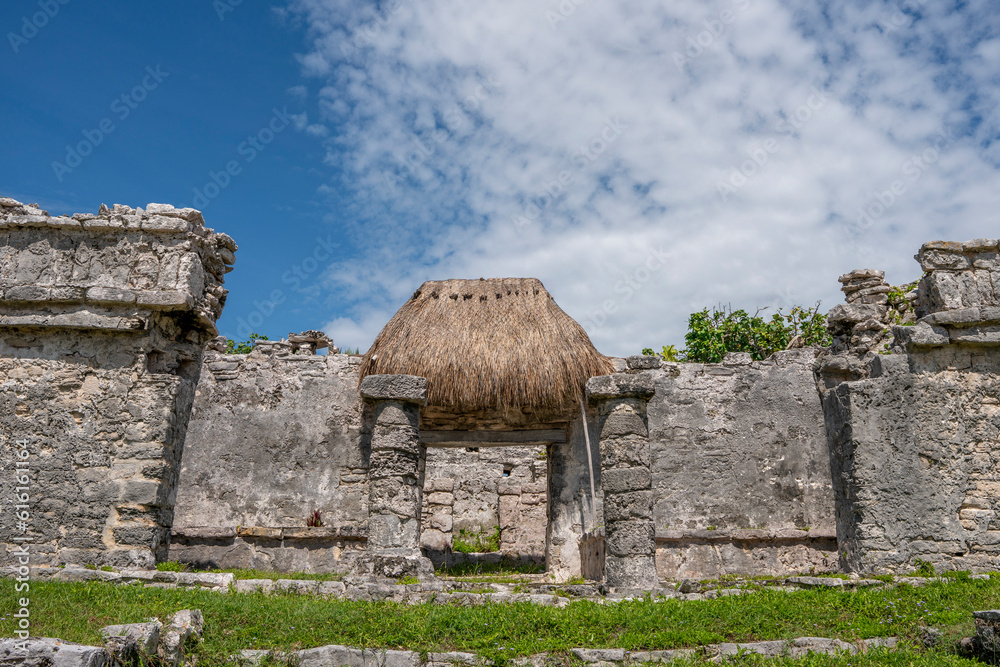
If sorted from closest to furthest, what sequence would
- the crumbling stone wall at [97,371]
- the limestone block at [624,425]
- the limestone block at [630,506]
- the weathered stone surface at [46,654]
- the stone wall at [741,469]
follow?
the weathered stone surface at [46,654], the crumbling stone wall at [97,371], the limestone block at [630,506], the limestone block at [624,425], the stone wall at [741,469]

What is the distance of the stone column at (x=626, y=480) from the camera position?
7.14 m

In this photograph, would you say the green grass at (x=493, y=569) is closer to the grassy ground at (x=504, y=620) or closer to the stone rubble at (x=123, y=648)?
the grassy ground at (x=504, y=620)

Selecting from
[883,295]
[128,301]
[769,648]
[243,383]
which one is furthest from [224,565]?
[883,295]

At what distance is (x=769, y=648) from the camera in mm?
4887

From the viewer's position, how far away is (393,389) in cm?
770

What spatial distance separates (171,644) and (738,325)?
46.7 feet

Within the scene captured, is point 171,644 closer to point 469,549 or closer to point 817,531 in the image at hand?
point 817,531

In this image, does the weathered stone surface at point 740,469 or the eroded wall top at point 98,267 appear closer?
the eroded wall top at point 98,267

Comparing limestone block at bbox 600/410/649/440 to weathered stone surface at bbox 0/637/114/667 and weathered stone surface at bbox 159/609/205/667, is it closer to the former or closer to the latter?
weathered stone surface at bbox 159/609/205/667

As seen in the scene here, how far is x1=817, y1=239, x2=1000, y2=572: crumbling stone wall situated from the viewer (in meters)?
6.98

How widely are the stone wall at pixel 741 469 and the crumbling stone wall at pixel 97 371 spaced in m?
6.56

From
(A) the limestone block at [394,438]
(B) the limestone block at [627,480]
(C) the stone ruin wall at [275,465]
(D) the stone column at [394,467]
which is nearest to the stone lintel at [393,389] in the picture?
(D) the stone column at [394,467]

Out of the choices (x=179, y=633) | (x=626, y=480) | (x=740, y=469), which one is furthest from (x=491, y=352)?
(x=179, y=633)

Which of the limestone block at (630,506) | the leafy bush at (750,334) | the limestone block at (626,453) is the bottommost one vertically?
the limestone block at (630,506)
